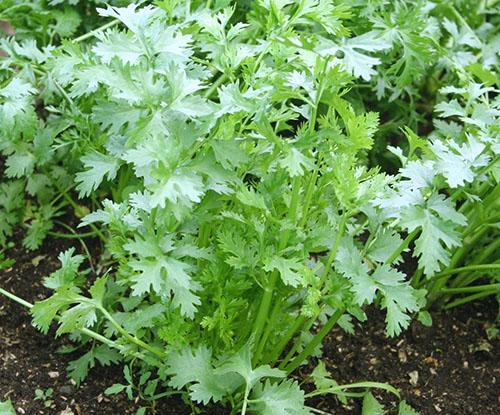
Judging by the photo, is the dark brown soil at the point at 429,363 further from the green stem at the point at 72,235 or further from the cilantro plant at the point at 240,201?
the green stem at the point at 72,235

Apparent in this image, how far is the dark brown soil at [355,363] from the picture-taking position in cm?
193

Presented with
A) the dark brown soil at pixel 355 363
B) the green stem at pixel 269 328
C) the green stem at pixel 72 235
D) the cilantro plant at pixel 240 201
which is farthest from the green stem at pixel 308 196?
the green stem at pixel 72 235

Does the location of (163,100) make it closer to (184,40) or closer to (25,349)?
(184,40)

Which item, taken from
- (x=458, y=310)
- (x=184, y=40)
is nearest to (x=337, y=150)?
(x=184, y=40)

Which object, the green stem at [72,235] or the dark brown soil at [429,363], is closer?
the dark brown soil at [429,363]

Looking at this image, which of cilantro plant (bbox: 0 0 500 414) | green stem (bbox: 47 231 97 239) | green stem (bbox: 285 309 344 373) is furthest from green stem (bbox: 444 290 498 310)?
green stem (bbox: 47 231 97 239)

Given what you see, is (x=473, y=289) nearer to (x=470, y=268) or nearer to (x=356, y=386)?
(x=470, y=268)

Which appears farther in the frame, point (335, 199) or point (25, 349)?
point (25, 349)

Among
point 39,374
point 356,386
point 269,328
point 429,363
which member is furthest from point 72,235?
point 429,363

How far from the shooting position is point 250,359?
1731 mm

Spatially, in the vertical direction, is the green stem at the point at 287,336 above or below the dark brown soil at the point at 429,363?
above

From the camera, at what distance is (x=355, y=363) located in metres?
2.12

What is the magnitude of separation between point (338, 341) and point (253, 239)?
0.63m

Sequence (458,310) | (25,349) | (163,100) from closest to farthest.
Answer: (163,100) < (25,349) < (458,310)
